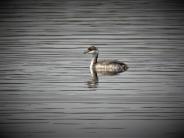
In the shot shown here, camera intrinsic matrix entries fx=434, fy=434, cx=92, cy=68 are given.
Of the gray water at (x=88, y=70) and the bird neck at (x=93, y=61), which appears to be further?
the bird neck at (x=93, y=61)

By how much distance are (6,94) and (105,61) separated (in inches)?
34.1

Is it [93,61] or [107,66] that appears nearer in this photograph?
[107,66]

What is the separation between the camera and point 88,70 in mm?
3439

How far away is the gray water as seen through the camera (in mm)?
2586

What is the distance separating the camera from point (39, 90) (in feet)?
10.1

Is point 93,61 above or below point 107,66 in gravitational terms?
above

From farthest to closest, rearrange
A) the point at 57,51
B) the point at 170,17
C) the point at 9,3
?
the point at 9,3, the point at 170,17, the point at 57,51

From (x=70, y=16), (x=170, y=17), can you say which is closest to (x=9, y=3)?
(x=70, y=16)

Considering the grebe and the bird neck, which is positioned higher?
the bird neck

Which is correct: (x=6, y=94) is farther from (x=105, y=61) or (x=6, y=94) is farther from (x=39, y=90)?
(x=105, y=61)

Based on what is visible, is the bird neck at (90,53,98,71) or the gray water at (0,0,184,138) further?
the bird neck at (90,53,98,71)

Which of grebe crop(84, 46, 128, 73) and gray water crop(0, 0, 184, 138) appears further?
grebe crop(84, 46, 128, 73)

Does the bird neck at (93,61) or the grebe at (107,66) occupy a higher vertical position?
the bird neck at (93,61)

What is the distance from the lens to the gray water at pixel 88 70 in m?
2.59
